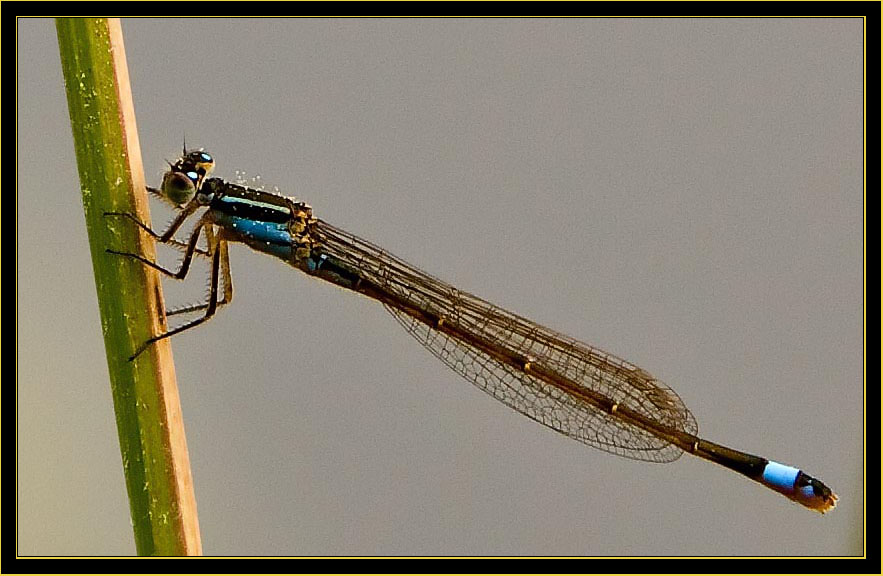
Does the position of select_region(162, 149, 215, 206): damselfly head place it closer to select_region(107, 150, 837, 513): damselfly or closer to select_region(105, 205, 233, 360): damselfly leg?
select_region(105, 205, 233, 360): damselfly leg

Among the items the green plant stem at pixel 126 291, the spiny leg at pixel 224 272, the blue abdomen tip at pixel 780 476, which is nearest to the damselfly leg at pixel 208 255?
the spiny leg at pixel 224 272

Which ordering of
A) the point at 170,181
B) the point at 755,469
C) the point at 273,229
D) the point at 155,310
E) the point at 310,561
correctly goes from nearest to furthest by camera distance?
the point at 155,310 → the point at 310,561 → the point at 170,181 → the point at 273,229 → the point at 755,469

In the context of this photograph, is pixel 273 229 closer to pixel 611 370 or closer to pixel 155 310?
pixel 155 310

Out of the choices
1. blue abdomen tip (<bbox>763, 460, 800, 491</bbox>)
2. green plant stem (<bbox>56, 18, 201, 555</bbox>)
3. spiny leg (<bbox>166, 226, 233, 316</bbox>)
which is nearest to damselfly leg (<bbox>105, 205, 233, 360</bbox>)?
spiny leg (<bbox>166, 226, 233, 316</bbox>)

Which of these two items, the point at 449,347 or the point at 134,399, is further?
the point at 449,347

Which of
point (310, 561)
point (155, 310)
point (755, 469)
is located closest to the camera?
point (155, 310)

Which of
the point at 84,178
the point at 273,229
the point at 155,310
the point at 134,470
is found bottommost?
the point at 134,470

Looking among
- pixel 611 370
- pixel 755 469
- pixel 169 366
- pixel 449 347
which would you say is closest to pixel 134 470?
pixel 169 366

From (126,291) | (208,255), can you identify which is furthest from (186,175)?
(126,291)
